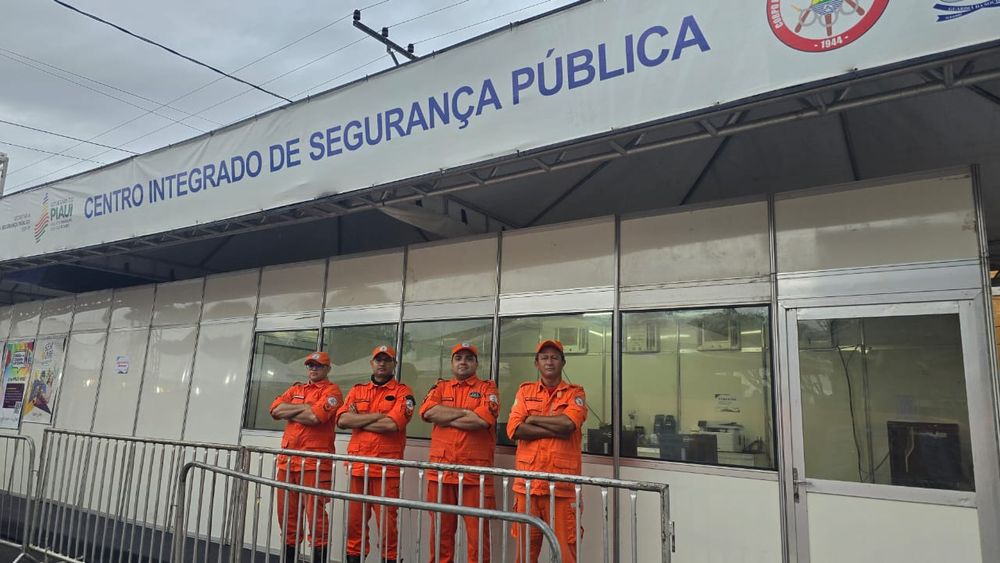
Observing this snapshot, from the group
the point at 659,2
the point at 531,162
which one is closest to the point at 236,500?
the point at 531,162

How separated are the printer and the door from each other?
329 millimetres

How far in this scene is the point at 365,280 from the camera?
6.19 meters

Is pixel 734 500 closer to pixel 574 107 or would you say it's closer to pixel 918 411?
pixel 918 411

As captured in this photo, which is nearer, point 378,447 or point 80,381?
point 378,447

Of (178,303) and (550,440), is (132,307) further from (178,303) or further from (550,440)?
(550,440)

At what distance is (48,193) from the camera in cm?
718

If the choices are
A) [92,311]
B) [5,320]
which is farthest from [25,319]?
[92,311]

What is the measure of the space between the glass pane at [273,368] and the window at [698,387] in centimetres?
351

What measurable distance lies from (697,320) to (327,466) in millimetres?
3328

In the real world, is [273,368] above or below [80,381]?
above

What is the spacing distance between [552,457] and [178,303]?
5880mm

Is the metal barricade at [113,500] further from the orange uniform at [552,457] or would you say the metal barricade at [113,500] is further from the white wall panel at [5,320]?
the white wall panel at [5,320]

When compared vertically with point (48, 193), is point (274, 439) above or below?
below

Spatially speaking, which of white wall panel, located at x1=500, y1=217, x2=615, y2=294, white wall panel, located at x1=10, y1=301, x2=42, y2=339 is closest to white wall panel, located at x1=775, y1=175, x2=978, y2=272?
white wall panel, located at x1=500, y1=217, x2=615, y2=294
